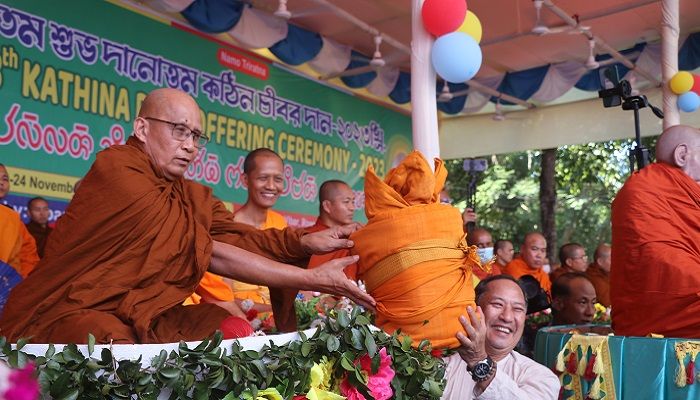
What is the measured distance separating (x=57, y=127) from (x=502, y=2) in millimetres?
4466

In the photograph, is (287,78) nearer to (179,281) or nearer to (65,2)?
(65,2)

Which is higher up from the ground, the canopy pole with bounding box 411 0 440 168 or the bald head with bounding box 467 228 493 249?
the canopy pole with bounding box 411 0 440 168

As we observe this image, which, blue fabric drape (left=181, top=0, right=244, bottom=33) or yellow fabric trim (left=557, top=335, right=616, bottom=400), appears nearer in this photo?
yellow fabric trim (left=557, top=335, right=616, bottom=400)

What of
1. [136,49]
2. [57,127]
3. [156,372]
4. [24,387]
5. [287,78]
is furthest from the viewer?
[287,78]

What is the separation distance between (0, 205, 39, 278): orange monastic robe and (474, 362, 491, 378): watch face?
4.01 m

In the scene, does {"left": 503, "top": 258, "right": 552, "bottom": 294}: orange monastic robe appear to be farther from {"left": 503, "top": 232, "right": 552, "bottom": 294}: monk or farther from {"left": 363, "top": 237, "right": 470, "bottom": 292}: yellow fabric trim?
{"left": 363, "top": 237, "right": 470, "bottom": 292}: yellow fabric trim

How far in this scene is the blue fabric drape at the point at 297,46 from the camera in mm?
7324

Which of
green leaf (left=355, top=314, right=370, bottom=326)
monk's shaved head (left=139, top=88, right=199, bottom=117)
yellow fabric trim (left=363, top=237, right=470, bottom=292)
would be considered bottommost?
green leaf (left=355, top=314, right=370, bottom=326)

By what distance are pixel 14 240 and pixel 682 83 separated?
5456 millimetres

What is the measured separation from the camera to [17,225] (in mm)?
5184

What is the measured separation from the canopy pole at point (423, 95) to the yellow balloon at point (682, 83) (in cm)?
349

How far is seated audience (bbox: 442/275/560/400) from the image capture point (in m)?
2.24

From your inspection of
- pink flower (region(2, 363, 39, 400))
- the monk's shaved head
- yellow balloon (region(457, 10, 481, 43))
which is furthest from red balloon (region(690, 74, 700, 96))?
pink flower (region(2, 363, 39, 400))

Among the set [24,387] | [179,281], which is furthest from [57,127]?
[24,387]
